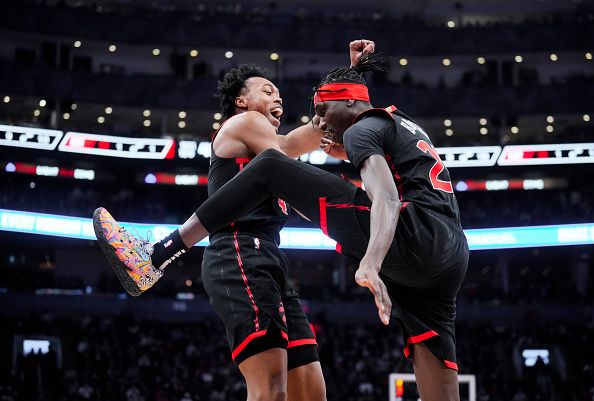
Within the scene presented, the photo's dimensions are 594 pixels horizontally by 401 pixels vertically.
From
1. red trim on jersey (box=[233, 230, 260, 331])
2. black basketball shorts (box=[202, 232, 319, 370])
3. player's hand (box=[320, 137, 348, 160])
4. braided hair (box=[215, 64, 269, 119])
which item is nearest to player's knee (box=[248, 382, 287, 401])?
black basketball shorts (box=[202, 232, 319, 370])

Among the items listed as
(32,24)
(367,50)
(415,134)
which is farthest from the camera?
(32,24)

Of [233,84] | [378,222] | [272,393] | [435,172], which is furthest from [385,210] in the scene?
[233,84]

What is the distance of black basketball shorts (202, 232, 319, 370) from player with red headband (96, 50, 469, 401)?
57 centimetres

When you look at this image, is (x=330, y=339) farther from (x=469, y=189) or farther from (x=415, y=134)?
(x=415, y=134)

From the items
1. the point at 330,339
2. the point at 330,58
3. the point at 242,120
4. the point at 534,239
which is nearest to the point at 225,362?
the point at 330,339

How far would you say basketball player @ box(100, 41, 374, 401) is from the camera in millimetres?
5281

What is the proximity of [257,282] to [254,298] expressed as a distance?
0.41 ft

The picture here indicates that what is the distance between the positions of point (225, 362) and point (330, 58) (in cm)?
1715

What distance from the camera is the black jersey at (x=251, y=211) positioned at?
5.73 m

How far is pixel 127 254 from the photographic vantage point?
5.16m

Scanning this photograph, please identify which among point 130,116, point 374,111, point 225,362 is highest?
point 130,116

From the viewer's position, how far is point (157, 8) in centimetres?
3828

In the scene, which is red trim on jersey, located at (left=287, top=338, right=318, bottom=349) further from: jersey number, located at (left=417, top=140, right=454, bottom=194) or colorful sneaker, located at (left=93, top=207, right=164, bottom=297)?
jersey number, located at (left=417, top=140, right=454, bottom=194)

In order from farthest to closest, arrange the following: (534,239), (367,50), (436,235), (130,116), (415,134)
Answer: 1. (130,116)
2. (534,239)
3. (367,50)
4. (415,134)
5. (436,235)
